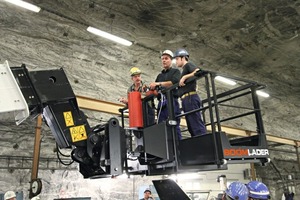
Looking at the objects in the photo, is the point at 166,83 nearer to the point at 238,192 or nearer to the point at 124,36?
the point at 238,192

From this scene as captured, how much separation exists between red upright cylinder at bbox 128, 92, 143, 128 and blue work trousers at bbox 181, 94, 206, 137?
63cm

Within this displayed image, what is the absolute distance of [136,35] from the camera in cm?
1038

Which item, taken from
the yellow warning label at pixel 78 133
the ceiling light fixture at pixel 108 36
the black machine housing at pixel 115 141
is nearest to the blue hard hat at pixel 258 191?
the black machine housing at pixel 115 141

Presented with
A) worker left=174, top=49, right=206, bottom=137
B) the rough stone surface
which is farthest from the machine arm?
the rough stone surface

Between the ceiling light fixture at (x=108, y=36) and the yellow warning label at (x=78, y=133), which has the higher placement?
the ceiling light fixture at (x=108, y=36)

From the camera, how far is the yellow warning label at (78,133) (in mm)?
3084

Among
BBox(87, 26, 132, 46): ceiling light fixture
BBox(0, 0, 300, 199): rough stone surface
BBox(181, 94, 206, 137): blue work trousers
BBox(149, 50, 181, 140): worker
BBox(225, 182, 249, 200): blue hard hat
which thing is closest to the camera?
BBox(181, 94, 206, 137): blue work trousers

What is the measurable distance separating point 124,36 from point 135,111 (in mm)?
7020

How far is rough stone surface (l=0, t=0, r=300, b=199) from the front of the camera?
8.91 metres

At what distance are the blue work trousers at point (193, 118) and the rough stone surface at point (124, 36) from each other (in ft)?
19.3

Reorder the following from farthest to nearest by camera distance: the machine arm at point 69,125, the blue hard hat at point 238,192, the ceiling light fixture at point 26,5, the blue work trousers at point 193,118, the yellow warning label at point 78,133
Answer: the ceiling light fixture at point 26,5 → the blue hard hat at point 238,192 → the blue work trousers at point 193,118 → the yellow warning label at point 78,133 → the machine arm at point 69,125

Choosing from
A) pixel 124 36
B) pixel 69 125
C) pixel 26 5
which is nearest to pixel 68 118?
pixel 69 125

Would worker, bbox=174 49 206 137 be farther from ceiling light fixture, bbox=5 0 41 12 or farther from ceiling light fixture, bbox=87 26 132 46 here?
ceiling light fixture, bbox=87 26 132 46

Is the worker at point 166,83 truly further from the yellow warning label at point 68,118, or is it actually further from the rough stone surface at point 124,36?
the rough stone surface at point 124,36
